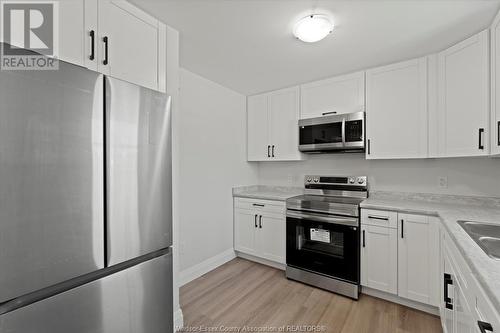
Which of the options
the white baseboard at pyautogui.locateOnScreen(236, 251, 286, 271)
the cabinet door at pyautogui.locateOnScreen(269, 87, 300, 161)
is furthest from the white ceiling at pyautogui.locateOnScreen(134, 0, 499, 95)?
the white baseboard at pyautogui.locateOnScreen(236, 251, 286, 271)

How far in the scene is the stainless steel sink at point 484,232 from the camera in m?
1.24

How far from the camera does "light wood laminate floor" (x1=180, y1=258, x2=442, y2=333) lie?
1.90 metres

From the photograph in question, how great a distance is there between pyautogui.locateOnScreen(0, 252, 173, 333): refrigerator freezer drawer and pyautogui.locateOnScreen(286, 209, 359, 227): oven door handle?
1599mm

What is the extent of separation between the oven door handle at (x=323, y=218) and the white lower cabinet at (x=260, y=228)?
0.20m

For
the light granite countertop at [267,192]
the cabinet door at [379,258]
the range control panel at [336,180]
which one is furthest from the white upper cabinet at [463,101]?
the light granite countertop at [267,192]

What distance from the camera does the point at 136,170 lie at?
1240 millimetres

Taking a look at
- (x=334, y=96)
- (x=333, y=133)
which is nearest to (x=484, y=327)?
(x=333, y=133)

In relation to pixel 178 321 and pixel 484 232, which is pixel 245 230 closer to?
pixel 178 321

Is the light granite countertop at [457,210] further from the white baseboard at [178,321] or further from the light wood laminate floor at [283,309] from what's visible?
the white baseboard at [178,321]

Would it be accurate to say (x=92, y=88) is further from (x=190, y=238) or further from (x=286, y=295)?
(x=286, y=295)

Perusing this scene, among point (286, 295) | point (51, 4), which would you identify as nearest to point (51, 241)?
point (51, 4)

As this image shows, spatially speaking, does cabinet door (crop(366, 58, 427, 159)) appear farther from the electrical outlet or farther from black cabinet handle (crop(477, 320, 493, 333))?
black cabinet handle (crop(477, 320, 493, 333))

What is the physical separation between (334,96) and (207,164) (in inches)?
69.1

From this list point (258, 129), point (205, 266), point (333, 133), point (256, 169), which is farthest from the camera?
point (256, 169)
